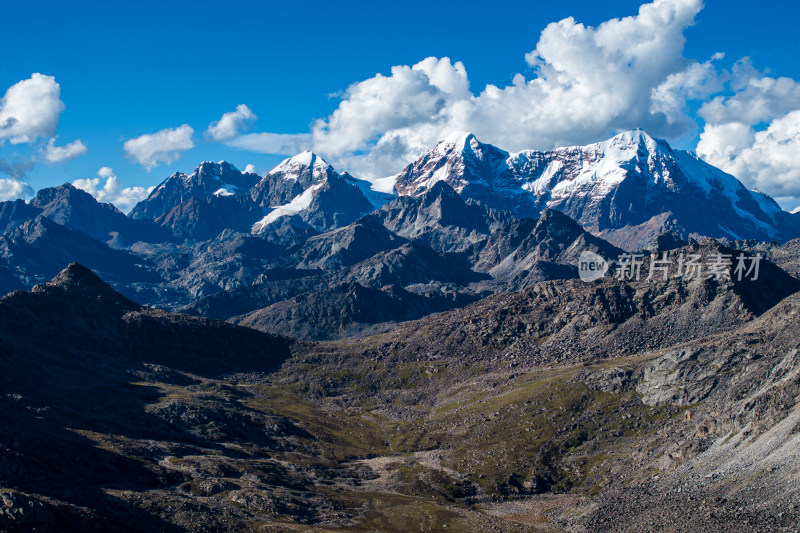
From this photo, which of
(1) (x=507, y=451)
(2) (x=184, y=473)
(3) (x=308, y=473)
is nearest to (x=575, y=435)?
(1) (x=507, y=451)

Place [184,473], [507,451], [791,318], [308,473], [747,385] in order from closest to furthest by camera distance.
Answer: [184,473], [747,385], [308,473], [507,451], [791,318]

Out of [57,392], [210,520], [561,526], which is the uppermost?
[57,392]

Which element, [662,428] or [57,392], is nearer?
[662,428]

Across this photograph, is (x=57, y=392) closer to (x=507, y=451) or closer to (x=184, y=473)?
(x=184, y=473)

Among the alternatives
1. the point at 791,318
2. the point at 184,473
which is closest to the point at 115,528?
the point at 184,473

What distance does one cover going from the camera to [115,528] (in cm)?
9725

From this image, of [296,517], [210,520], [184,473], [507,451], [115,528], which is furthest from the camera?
[507,451]

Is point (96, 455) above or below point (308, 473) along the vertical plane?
above

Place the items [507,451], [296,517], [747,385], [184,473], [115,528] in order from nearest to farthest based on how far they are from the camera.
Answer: [115,528], [296,517], [184,473], [747,385], [507,451]

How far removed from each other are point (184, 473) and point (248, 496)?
20300mm

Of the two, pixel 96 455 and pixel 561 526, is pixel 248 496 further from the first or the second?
pixel 561 526

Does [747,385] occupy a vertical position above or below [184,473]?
above

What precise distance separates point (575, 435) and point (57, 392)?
156 metres

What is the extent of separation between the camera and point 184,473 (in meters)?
142
